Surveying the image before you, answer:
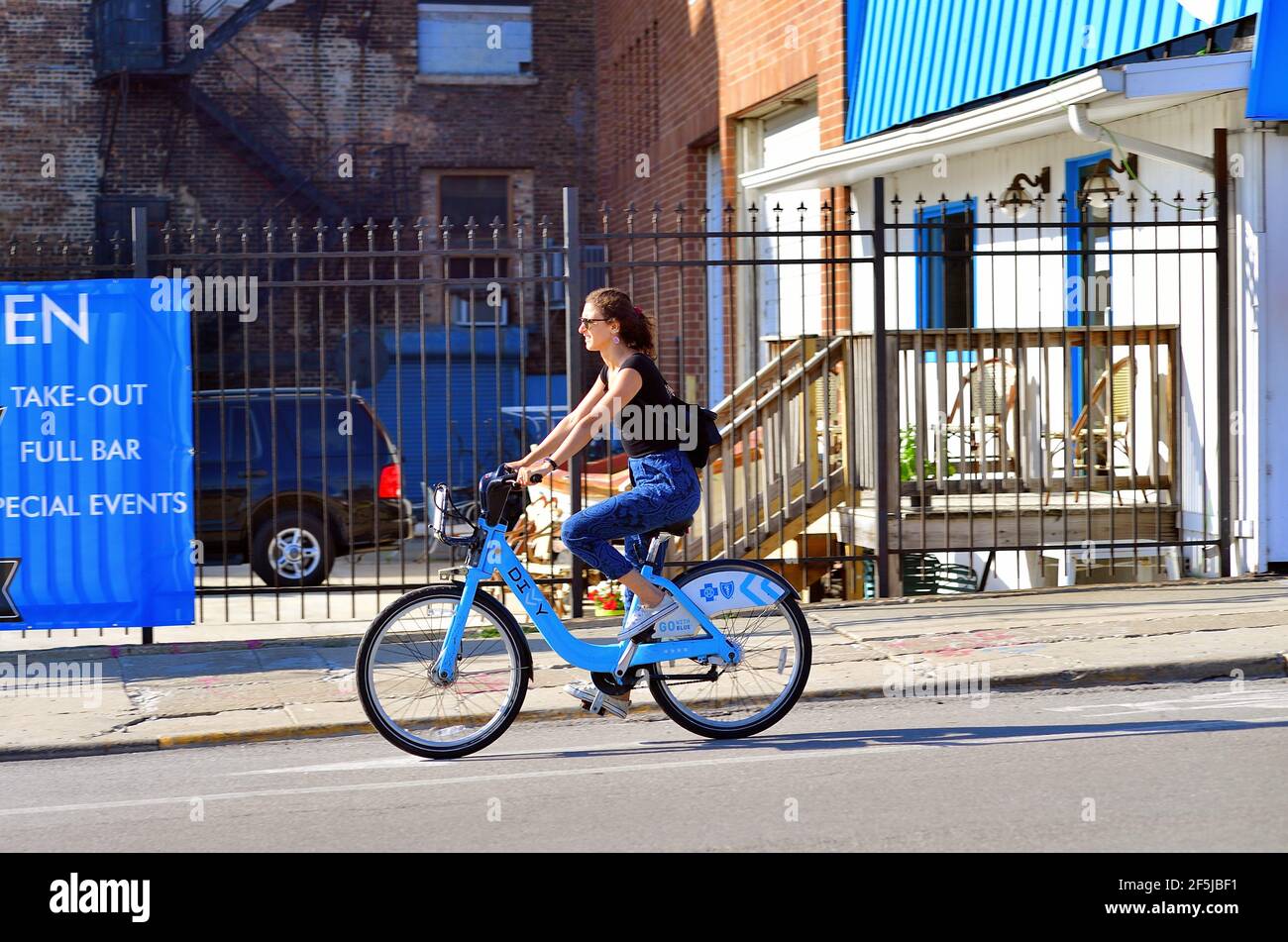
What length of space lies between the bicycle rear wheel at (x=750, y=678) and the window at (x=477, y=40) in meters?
23.2

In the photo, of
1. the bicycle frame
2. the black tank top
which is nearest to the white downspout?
the black tank top

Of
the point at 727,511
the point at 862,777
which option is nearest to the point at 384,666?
the point at 862,777

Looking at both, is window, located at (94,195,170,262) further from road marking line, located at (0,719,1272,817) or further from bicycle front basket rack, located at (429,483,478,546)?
road marking line, located at (0,719,1272,817)

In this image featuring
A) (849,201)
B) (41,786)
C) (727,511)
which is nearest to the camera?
(41,786)

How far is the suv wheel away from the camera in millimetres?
15203

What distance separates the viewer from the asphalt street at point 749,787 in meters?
5.43

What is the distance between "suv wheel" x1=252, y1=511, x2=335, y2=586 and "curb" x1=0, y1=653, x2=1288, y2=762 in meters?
7.47

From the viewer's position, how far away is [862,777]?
6.24 metres

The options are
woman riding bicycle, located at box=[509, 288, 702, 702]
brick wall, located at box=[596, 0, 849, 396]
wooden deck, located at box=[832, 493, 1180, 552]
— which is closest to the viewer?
woman riding bicycle, located at box=[509, 288, 702, 702]

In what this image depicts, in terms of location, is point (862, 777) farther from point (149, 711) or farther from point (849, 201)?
point (849, 201)

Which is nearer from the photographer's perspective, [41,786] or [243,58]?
[41,786]

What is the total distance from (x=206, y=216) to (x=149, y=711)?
69.5 ft

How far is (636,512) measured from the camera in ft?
22.4

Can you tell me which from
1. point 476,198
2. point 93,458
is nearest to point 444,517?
point 93,458
